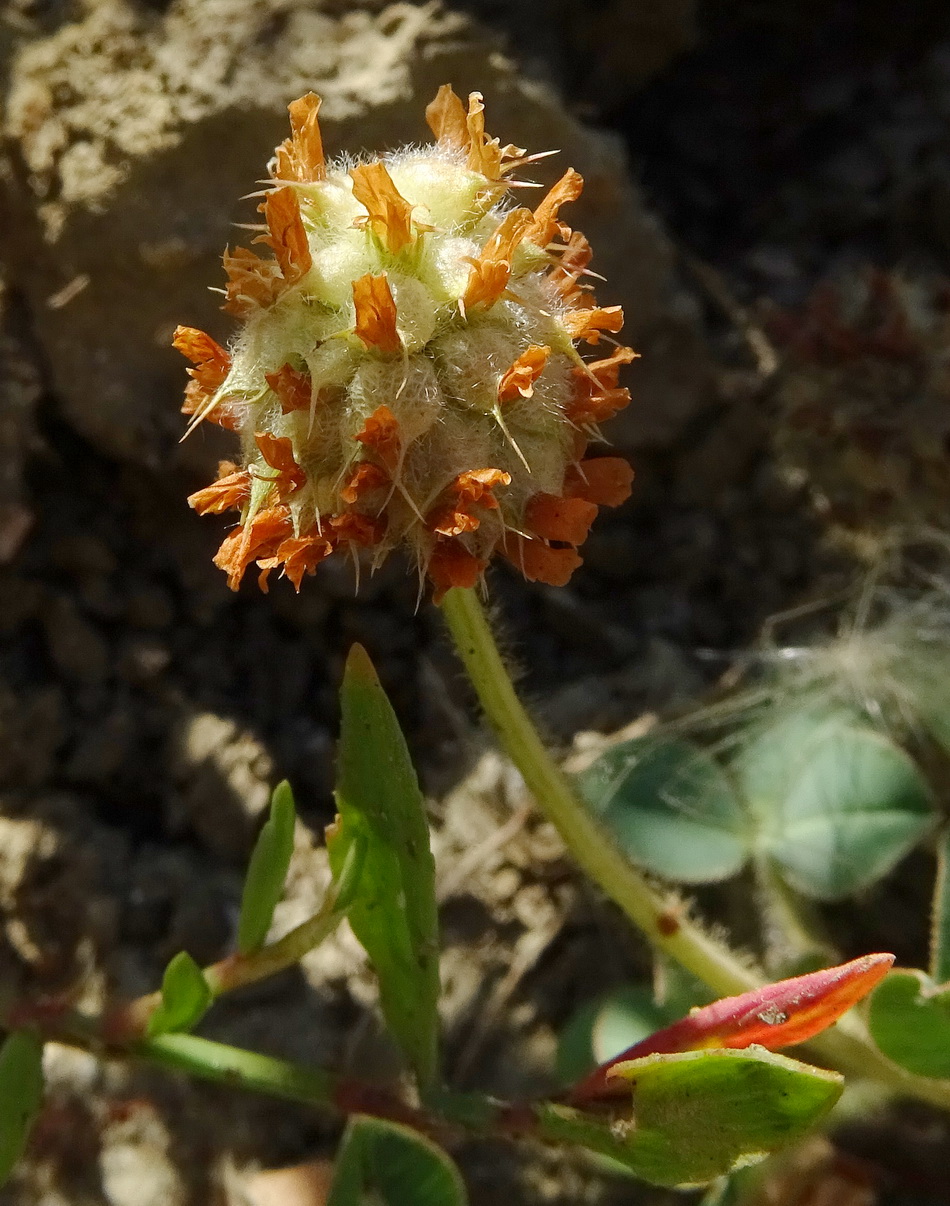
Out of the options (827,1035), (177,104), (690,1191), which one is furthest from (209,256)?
(690,1191)

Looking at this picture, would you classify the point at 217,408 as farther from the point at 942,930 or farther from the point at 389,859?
the point at 942,930

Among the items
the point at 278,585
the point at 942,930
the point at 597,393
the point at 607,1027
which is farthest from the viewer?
the point at 278,585

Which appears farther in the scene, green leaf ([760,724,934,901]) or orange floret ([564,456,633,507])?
green leaf ([760,724,934,901])

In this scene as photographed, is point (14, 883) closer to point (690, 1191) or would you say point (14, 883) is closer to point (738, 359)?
point (690, 1191)

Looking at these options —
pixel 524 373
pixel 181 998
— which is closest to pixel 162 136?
pixel 524 373

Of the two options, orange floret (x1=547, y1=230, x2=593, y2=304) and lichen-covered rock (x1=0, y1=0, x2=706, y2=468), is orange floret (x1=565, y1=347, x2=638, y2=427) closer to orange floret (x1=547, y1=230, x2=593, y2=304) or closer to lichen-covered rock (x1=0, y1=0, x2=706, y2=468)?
orange floret (x1=547, y1=230, x2=593, y2=304)

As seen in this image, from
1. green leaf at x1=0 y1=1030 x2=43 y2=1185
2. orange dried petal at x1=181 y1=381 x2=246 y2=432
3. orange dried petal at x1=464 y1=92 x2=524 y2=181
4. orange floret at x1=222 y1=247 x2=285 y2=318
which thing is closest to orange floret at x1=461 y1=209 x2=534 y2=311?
orange dried petal at x1=464 y1=92 x2=524 y2=181

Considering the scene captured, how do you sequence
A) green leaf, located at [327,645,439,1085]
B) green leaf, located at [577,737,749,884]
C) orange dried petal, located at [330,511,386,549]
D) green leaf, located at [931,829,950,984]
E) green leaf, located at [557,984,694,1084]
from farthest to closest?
green leaf, located at [577,737,749,884]
green leaf, located at [557,984,694,1084]
green leaf, located at [931,829,950,984]
green leaf, located at [327,645,439,1085]
orange dried petal, located at [330,511,386,549]
